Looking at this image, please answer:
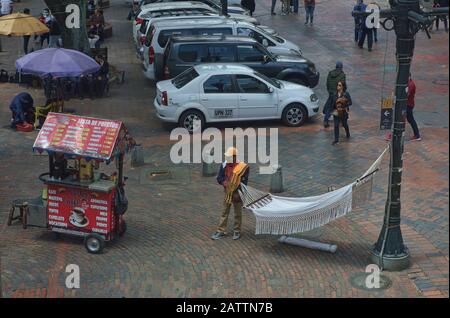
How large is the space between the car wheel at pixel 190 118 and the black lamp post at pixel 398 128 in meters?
7.74


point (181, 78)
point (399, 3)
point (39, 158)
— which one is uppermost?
point (399, 3)

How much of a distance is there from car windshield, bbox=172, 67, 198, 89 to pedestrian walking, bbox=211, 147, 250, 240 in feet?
22.0

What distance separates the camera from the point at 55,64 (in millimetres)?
18047

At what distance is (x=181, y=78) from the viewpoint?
1973cm

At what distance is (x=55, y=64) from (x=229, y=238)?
7.11 m

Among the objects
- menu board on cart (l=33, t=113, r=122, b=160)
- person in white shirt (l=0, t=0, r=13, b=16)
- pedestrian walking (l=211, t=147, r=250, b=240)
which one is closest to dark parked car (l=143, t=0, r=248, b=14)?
person in white shirt (l=0, t=0, r=13, b=16)

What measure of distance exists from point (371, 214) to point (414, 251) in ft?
5.58

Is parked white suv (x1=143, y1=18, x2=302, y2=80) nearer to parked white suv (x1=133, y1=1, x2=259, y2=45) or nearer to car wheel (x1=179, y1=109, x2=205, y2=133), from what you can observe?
parked white suv (x1=133, y1=1, x2=259, y2=45)

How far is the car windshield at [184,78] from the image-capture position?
63.3ft

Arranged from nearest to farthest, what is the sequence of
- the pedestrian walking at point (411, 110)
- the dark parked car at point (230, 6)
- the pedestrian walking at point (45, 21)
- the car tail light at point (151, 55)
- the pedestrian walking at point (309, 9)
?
the pedestrian walking at point (411, 110)
the car tail light at point (151, 55)
the pedestrian walking at point (45, 21)
the dark parked car at point (230, 6)
the pedestrian walking at point (309, 9)

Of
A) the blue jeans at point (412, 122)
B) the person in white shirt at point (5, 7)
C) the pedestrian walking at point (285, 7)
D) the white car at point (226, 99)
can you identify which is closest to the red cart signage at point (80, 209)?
the white car at point (226, 99)

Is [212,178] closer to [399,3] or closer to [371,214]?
[371,214]

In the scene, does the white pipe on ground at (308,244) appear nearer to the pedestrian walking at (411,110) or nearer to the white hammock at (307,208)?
the white hammock at (307,208)

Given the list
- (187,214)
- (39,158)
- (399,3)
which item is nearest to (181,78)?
(39,158)
